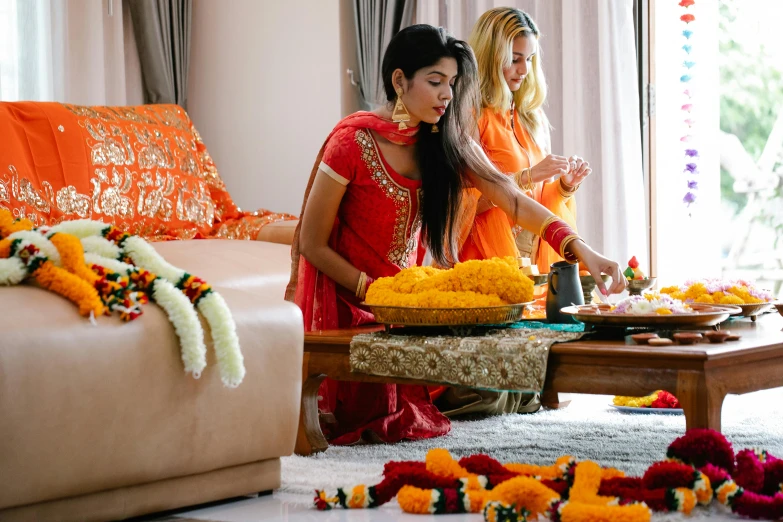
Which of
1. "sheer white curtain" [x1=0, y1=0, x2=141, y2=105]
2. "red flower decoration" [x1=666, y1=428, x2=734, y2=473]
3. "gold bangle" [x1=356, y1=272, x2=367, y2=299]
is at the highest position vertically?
"sheer white curtain" [x1=0, y1=0, x2=141, y2=105]

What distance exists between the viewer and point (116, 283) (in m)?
1.93

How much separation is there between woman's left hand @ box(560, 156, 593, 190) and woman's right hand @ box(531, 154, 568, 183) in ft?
0.13

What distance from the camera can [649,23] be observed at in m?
4.93

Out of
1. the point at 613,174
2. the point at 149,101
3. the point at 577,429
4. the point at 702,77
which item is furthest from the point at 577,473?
the point at 149,101

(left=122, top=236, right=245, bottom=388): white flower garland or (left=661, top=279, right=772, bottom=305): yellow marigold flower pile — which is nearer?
(left=122, top=236, right=245, bottom=388): white flower garland

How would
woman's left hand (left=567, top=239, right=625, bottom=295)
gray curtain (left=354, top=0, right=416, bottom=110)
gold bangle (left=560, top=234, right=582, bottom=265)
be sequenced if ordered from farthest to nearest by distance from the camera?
gray curtain (left=354, top=0, right=416, bottom=110) → gold bangle (left=560, top=234, right=582, bottom=265) → woman's left hand (left=567, top=239, right=625, bottom=295)

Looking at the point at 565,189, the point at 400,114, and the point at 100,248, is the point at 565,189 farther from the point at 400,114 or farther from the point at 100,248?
the point at 100,248

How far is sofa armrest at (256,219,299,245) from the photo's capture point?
4273 millimetres

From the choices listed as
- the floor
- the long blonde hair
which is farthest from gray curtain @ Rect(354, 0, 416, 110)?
the floor

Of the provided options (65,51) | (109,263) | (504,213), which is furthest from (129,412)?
(65,51)

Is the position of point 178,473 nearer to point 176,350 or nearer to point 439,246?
point 176,350

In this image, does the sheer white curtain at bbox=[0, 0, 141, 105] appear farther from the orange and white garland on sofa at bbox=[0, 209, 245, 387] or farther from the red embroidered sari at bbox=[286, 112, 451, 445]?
the orange and white garland on sofa at bbox=[0, 209, 245, 387]

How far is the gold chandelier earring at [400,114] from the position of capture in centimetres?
287

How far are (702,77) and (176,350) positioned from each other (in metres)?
3.79
